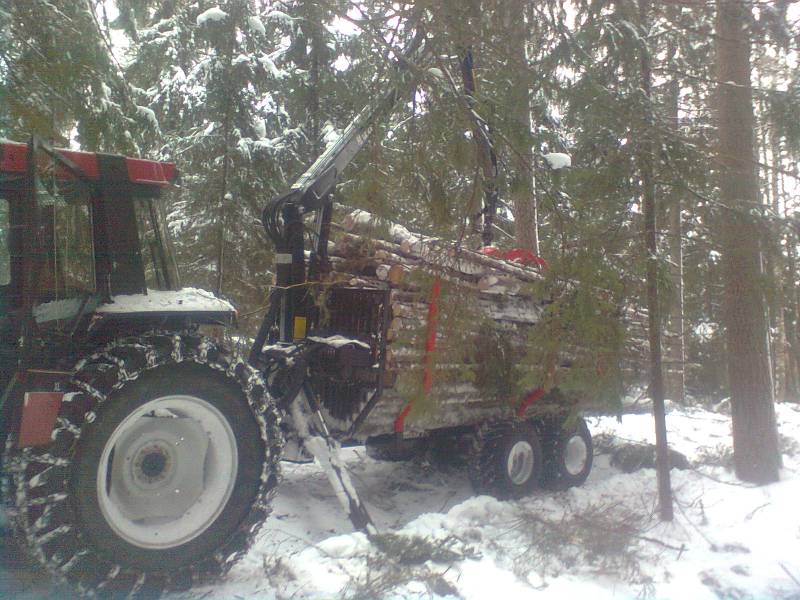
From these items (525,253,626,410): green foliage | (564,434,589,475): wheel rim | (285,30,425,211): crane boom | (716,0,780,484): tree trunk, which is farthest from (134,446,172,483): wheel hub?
(716,0,780,484): tree trunk

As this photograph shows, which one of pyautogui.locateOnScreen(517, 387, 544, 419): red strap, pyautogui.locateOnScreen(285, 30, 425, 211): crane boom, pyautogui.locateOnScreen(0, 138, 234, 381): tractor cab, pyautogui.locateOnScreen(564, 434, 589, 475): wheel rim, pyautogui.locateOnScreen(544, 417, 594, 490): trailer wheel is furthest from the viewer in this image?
pyautogui.locateOnScreen(564, 434, 589, 475): wheel rim

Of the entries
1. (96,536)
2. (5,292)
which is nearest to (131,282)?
(5,292)

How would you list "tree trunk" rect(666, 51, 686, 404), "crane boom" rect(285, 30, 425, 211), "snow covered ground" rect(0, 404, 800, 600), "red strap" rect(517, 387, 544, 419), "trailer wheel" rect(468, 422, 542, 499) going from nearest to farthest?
"snow covered ground" rect(0, 404, 800, 600) → "crane boom" rect(285, 30, 425, 211) → "tree trunk" rect(666, 51, 686, 404) → "trailer wheel" rect(468, 422, 542, 499) → "red strap" rect(517, 387, 544, 419)

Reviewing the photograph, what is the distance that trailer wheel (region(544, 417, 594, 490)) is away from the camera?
7.36m

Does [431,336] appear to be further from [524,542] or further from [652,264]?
[652,264]

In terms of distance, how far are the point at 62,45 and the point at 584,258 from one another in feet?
15.0

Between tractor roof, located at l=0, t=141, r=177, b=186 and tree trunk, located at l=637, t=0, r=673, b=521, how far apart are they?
3993 mm

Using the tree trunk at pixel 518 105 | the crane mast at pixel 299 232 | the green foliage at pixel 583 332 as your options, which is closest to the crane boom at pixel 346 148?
the crane mast at pixel 299 232

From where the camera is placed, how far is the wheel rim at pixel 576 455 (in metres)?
7.60

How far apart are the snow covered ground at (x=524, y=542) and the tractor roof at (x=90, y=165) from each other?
7.47 ft

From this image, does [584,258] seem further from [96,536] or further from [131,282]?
[96,536]

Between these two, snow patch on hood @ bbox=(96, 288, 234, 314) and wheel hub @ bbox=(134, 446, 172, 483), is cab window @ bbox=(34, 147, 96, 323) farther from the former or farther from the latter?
wheel hub @ bbox=(134, 446, 172, 483)

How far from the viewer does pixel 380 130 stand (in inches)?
215

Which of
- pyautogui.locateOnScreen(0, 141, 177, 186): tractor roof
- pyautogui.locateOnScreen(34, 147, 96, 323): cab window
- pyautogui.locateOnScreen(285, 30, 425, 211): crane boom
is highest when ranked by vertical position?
pyautogui.locateOnScreen(285, 30, 425, 211): crane boom
